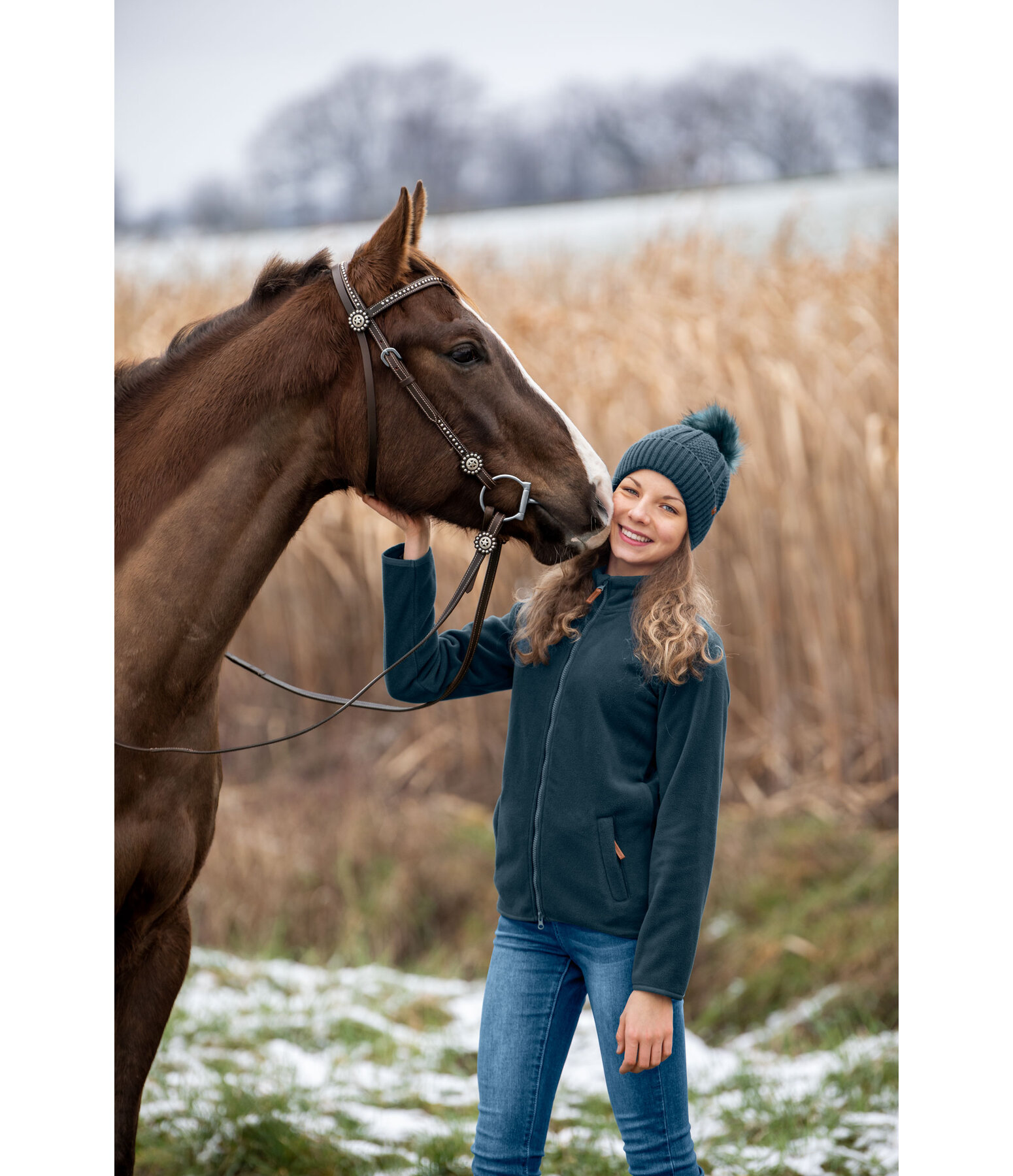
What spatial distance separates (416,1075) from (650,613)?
1.91 metres

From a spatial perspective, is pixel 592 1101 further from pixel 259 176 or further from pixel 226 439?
pixel 259 176

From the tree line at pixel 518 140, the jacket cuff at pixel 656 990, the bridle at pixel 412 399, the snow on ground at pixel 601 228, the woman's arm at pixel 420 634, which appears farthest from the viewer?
the snow on ground at pixel 601 228

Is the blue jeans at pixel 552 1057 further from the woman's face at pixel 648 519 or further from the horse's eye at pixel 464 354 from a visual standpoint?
the horse's eye at pixel 464 354

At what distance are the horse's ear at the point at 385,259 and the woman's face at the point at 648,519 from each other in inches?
17.0

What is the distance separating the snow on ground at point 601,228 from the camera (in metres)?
3.21

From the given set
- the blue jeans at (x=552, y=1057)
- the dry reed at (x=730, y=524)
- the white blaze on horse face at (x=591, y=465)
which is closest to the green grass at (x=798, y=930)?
the dry reed at (x=730, y=524)

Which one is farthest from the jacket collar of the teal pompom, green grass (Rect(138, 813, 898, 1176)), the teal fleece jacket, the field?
the field

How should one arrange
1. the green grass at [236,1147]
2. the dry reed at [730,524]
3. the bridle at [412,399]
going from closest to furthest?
the bridle at [412,399]
the green grass at [236,1147]
the dry reed at [730,524]

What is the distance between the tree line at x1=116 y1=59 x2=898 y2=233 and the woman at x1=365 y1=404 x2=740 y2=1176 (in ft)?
6.16

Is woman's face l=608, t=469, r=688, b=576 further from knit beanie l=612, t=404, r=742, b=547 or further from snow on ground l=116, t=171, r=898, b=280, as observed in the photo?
snow on ground l=116, t=171, r=898, b=280

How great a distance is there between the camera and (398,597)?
1.45 metres
